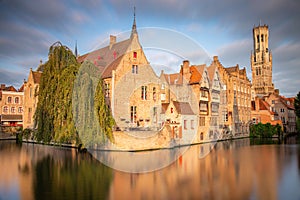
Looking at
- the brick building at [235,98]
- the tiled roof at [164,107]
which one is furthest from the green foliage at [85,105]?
the brick building at [235,98]

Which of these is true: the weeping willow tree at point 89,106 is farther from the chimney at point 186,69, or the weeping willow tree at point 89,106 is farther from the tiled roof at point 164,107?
the chimney at point 186,69

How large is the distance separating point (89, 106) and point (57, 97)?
3.04 meters

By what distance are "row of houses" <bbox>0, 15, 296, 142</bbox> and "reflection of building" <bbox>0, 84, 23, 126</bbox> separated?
19cm

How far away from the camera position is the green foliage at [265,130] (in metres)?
48.5

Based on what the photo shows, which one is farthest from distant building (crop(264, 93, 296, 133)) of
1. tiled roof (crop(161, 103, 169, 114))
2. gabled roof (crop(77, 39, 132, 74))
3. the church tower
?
the church tower

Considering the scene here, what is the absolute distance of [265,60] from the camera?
4451 inches

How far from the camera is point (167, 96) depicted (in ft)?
127

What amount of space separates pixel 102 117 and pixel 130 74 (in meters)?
11.6

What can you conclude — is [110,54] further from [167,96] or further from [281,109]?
[281,109]

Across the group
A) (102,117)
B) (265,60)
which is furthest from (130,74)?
(265,60)

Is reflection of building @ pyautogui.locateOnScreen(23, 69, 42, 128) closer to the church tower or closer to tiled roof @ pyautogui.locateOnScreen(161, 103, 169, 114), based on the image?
tiled roof @ pyautogui.locateOnScreen(161, 103, 169, 114)

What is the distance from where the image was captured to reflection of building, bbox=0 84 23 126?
51.0m

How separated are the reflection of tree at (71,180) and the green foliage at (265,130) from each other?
38251mm

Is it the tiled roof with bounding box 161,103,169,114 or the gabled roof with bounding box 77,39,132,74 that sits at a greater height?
the gabled roof with bounding box 77,39,132,74
